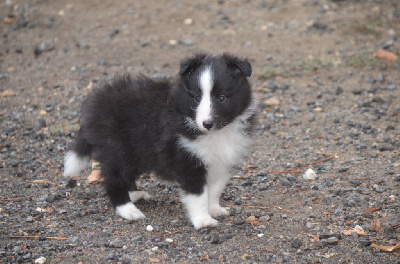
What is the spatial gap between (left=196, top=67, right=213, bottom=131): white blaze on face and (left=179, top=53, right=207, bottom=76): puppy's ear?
13 centimetres

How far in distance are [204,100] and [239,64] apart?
491 mm

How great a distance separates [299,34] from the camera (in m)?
10.4

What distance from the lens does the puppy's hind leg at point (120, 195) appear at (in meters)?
5.72

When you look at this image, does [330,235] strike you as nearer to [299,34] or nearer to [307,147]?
[307,147]

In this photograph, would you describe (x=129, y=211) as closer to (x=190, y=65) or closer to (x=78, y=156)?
(x=78, y=156)

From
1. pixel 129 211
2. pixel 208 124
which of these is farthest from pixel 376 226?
pixel 129 211

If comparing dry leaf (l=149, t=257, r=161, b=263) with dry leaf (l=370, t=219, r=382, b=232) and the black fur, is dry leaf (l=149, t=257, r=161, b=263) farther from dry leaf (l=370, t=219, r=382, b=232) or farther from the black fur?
dry leaf (l=370, t=219, r=382, b=232)

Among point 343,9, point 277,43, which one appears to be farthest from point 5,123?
point 343,9

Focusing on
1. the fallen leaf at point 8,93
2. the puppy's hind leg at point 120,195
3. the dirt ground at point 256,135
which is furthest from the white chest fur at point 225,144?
the fallen leaf at point 8,93

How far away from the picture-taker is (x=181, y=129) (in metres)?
5.30

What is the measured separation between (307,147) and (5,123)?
14.0 ft

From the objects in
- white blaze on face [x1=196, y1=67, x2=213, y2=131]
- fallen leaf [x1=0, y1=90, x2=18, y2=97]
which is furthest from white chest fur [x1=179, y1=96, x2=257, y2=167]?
fallen leaf [x1=0, y1=90, x2=18, y2=97]

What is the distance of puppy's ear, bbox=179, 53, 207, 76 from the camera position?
205 inches

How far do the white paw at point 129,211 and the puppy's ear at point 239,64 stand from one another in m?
1.80
